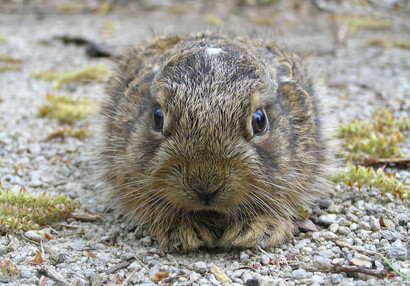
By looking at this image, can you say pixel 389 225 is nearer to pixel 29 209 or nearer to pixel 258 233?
pixel 258 233

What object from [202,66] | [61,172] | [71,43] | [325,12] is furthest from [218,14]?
[202,66]

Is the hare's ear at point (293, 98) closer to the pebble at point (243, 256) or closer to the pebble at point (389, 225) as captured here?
the pebble at point (389, 225)

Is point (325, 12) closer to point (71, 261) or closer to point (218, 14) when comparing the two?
point (218, 14)

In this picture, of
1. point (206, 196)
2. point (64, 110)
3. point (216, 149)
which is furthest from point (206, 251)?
point (64, 110)

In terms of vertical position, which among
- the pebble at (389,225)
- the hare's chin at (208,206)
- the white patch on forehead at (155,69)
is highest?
the white patch on forehead at (155,69)

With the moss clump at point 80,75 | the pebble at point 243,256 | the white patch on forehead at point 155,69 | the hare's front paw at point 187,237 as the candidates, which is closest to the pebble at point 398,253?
the pebble at point 243,256

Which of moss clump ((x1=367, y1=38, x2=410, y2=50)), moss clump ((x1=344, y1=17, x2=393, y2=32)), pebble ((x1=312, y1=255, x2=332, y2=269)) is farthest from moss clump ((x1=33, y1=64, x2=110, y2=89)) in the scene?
moss clump ((x1=344, y1=17, x2=393, y2=32))
